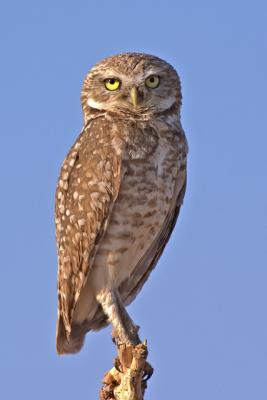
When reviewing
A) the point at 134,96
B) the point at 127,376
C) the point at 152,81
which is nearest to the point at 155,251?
the point at 134,96

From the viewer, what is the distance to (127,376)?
6941 millimetres

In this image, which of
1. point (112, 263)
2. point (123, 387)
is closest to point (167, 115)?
point (112, 263)

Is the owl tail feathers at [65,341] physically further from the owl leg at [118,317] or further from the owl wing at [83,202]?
the owl leg at [118,317]

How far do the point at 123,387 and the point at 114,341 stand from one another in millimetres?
860

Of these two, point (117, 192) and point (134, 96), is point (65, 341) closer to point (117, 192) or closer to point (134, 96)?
point (117, 192)

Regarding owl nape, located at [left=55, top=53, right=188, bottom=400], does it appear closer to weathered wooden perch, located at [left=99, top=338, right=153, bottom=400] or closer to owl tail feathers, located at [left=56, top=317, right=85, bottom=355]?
owl tail feathers, located at [left=56, top=317, right=85, bottom=355]

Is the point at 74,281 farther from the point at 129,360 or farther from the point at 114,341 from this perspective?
the point at 129,360

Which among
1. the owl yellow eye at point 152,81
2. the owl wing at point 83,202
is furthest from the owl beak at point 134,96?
the owl wing at point 83,202

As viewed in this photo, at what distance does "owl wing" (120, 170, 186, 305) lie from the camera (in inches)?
330

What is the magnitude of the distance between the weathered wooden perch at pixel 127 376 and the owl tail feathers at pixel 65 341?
130cm

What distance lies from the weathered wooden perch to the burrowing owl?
72cm

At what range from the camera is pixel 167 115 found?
848cm

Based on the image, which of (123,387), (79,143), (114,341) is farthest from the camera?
(79,143)

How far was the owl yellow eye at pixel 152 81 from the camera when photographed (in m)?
8.42
